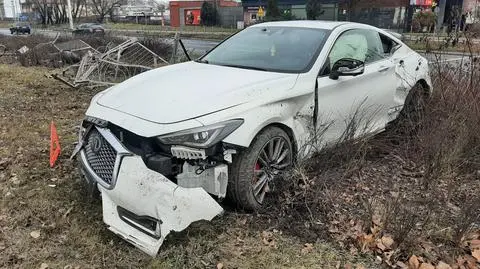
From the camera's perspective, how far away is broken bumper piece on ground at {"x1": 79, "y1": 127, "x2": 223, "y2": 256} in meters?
3.14

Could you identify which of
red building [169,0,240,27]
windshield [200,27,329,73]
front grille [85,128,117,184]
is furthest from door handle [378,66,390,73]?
red building [169,0,240,27]

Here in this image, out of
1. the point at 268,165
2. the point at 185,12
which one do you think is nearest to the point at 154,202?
the point at 268,165

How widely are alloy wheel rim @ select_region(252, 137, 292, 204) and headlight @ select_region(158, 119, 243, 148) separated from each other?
47 cm

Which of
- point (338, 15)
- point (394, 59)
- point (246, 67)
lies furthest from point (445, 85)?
point (338, 15)

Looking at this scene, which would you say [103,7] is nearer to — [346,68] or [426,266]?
[346,68]

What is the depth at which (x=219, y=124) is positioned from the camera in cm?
337

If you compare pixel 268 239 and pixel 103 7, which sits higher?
pixel 103 7

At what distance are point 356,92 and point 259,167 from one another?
5.41 feet

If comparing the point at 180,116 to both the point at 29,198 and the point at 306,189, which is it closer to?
the point at 306,189

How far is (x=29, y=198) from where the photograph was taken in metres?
4.06

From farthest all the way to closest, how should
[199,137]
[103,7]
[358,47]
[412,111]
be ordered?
[103,7] → [412,111] → [358,47] → [199,137]

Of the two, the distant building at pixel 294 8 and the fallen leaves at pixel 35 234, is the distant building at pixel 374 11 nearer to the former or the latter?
the distant building at pixel 294 8

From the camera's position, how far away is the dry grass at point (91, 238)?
3.22 metres

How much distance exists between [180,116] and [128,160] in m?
0.48
